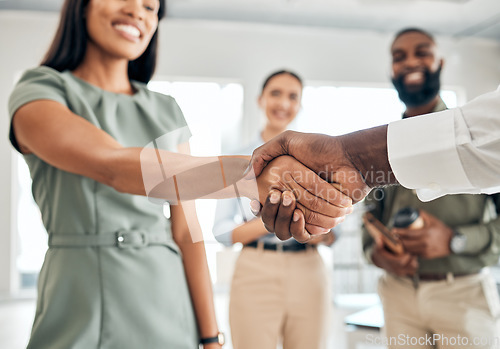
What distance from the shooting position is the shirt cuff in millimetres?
310

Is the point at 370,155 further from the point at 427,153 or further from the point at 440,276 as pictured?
the point at 440,276

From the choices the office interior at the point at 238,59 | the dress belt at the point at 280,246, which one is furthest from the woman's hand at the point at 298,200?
the office interior at the point at 238,59

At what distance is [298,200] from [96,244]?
8.5 inches

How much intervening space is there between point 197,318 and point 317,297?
1.26 ft

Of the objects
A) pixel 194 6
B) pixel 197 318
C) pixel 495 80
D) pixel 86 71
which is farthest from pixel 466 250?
pixel 194 6

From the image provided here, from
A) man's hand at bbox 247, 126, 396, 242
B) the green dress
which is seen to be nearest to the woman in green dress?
the green dress

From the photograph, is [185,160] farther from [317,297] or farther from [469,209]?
[317,297]

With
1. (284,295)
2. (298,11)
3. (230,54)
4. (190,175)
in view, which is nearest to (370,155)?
(190,175)

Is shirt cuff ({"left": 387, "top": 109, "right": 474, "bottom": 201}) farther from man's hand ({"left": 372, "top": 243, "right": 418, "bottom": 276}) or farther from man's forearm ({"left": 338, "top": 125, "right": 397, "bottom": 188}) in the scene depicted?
man's hand ({"left": 372, "top": 243, "right": 418, "bottom": 276})

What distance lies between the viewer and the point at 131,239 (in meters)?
0.43

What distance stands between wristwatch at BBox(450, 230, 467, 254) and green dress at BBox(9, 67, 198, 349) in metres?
0.31

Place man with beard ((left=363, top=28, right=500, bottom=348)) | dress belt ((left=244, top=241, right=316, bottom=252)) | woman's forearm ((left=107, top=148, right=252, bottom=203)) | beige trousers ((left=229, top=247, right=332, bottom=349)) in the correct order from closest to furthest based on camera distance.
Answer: woman's forearm ((left=107, top=148, right=252, bottom=203)) < man with beard ((left=363, top=28, right=500, bottom=348)) < beige trousers ((left=229, top=247, right=332, bottom=349)) < dress belt ((left=244, top=241, right=316, bottom=252))

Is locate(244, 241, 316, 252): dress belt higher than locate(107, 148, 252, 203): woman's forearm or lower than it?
lower

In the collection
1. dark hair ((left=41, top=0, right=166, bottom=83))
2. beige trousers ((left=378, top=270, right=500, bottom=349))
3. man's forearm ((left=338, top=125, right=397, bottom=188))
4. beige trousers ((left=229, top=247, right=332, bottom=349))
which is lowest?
beige trousers ((left=229, top=247, right=332, bottom=349))
